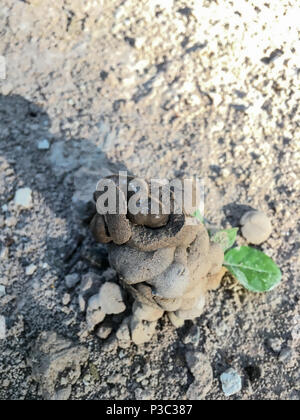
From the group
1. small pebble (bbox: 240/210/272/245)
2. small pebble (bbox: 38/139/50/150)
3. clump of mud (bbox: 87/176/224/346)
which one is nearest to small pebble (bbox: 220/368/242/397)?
clump of mud (bbox: 87/176/224/346)

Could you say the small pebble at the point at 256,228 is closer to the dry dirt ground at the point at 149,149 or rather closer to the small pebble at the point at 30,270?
the dry dirt ground at the point at 149,149

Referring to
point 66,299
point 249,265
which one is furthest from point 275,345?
point 66,299

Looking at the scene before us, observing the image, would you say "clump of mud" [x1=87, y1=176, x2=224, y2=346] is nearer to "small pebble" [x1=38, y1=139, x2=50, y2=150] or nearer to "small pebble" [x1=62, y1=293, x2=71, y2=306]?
"small pebble" [x1=62, y1=293, x2=71, y2=306]

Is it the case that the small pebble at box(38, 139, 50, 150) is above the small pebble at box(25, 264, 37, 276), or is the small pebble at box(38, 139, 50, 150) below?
above

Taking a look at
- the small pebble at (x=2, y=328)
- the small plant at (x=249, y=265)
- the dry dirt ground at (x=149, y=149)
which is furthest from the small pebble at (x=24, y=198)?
the small plant at (x=249, y=265)

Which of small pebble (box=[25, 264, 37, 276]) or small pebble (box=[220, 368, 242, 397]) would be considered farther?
small pebble (box=[25, 264, 37, 276])

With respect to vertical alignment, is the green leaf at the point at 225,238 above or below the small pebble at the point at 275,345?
above

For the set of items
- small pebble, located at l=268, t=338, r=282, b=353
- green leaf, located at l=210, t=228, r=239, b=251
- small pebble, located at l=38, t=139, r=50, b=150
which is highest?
small pebble, located at l=38, t=139, r=50, b=150
